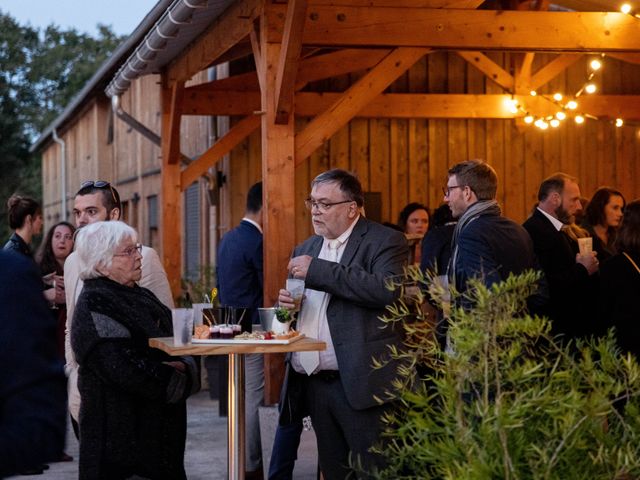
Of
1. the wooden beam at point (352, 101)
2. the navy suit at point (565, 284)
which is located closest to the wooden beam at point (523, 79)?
the wooden beam at point (352, 101)

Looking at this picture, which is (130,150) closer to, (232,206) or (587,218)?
(232,206)

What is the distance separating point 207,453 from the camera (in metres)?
9.44

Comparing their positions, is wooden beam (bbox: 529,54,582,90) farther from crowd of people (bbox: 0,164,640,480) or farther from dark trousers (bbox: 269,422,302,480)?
dark trousers (bbox: 269,422,302,480)

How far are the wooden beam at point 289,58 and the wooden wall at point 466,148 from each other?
5715 mm

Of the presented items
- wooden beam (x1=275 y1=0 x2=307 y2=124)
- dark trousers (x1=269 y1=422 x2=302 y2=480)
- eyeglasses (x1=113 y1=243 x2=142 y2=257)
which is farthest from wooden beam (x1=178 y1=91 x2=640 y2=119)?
eyeglasses (x1=113 y1=243 x2=142 y2=257)

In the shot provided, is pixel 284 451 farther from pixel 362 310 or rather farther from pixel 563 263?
pixel 362 310

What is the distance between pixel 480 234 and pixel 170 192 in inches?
301

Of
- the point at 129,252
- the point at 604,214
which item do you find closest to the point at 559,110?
the point at 604,214

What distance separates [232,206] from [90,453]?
8.99 meters

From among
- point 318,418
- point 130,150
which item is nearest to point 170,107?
point 318,418

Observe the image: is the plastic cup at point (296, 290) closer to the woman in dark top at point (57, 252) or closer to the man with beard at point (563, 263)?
the man with beard at point (563, 263)

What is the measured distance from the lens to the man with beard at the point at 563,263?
687 centimetres

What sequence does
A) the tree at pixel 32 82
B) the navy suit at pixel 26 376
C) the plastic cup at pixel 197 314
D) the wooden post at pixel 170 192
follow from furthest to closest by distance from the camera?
the tree at pixel 32 82, the wooden post at pixel 170 192, the plastic cup at pixel 197 314, the navy suit at pixel 26 376

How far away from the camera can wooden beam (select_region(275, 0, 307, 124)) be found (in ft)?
23.8
